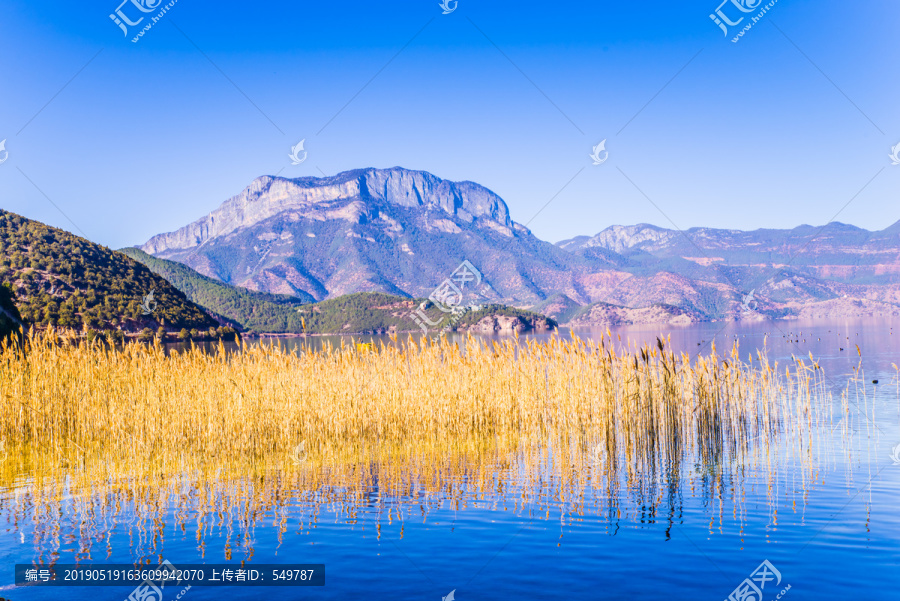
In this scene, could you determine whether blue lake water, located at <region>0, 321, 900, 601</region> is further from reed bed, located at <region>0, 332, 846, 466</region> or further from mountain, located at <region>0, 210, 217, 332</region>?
mountain, located at <region>0, 210, 217, 332</region>

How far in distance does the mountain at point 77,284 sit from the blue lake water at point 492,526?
68.5m

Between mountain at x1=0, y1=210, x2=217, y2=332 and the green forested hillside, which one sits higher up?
mountain at x1=0, y1=210, x2=217, y2=332

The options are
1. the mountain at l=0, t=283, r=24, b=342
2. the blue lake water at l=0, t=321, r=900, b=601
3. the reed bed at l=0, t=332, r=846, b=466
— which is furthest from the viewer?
the mountain at l=0, t=283, r=24, b=342

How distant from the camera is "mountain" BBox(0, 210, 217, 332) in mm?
73812

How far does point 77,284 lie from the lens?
8275cm

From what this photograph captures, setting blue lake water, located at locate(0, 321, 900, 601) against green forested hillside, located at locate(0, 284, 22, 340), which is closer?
blue lake water, located at locate(0, 321, 900, 601)

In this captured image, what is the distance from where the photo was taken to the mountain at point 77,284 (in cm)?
7381

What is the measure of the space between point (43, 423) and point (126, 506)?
7864 mm

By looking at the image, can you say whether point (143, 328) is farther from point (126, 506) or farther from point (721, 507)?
point (721, 507)

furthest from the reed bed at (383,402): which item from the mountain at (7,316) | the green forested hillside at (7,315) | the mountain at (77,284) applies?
the mountain at (77,284)

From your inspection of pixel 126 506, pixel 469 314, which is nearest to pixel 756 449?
pixel 126 506

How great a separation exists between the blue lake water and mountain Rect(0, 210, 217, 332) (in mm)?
68491

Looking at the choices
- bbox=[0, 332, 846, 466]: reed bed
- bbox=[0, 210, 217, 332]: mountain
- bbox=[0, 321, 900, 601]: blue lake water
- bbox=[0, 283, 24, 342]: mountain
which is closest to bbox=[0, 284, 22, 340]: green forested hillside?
bbox=[0, 283, 24, 342]: mountain

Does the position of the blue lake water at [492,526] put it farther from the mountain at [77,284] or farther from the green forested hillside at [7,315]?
the mountain at [77,284]
